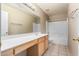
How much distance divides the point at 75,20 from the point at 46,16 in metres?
0.55

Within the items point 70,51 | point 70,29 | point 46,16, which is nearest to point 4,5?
point 46,16

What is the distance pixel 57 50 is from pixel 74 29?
1.69 ft

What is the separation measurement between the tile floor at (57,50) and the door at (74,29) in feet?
0.39

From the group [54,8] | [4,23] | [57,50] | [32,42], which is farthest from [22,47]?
[54,8]

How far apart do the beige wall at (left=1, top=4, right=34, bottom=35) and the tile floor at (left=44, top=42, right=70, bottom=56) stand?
580 mm

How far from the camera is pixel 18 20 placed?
1914mm

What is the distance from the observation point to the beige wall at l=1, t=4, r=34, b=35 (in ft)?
5.88

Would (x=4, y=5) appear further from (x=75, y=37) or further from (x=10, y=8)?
(x=75, y=37)

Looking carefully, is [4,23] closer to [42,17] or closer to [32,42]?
[32,42]

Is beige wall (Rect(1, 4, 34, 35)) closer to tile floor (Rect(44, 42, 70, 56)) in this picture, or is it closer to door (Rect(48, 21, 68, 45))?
door (Rect(48, 21, 68, 45))

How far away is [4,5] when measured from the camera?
1688mm

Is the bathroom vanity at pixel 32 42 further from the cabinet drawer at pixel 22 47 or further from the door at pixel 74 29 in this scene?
the door at pixel 74 29

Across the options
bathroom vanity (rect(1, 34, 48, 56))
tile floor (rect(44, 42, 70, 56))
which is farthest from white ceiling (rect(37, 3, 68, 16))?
tile floor (rect(44, 42, 70, 56))

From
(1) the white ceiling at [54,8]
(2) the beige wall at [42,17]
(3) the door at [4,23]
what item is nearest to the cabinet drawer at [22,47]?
(2) the beige wall at [42,17]
